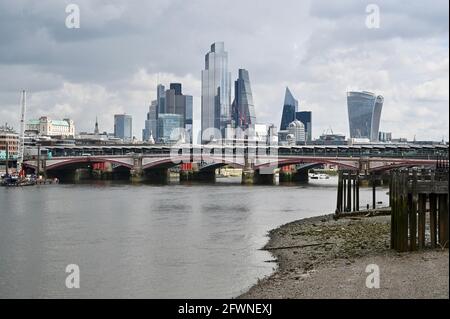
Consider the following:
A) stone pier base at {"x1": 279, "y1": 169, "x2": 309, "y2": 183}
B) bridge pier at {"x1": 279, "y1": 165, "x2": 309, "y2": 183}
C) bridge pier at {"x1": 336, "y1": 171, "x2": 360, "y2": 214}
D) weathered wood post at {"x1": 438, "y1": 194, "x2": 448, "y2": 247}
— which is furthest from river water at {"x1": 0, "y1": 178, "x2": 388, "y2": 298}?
bridge pier at {"x1": 279, "y1": 165, "x2": 309, "y2": 183}

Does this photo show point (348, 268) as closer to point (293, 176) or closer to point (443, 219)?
point (443, 219)

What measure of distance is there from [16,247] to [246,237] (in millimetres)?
11332

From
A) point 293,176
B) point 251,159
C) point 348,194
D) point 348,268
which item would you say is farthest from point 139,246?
point 293,176

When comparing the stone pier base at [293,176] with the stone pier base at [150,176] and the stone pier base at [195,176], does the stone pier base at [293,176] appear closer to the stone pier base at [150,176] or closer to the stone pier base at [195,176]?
the stone pier base at [195,176]

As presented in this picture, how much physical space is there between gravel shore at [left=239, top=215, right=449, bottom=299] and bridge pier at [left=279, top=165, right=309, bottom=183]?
76.8 metres

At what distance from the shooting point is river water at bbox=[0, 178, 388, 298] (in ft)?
72.8

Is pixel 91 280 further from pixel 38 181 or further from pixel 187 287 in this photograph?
pixel 38 181

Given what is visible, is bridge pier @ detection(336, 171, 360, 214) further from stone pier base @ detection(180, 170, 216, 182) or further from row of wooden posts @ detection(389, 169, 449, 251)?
stone pier base @ detection(180, 170, 216, 182)

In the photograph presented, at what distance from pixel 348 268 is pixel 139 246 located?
11884mm

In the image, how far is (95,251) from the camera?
29.5 meters

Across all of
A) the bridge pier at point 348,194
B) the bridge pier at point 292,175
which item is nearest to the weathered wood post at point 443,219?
the bridge pier at point 348,194

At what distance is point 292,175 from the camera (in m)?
111

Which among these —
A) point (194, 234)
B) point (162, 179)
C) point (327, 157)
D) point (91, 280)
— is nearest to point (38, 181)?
point (162, 179)

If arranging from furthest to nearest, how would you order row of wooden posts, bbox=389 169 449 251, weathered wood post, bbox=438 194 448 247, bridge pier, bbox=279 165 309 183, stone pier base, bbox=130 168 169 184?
bridge pier, bbox=279 165 309 183 → stone pier base, bbox=130 168 169 184 → weathered wood post, bbox=438 194 448 247 → row of wooden posts, bbox=389 169 449 251
